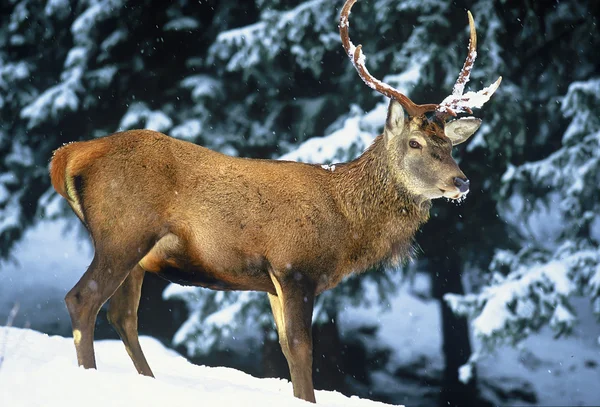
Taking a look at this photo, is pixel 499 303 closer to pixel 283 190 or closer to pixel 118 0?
pixel 283 190

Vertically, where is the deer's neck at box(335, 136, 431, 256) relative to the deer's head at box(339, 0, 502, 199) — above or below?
below

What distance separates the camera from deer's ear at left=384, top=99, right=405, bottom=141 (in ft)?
19.1

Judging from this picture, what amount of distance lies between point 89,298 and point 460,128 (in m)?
2.78

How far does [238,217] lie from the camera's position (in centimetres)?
543

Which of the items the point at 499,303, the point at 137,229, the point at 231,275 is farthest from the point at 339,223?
the point at 499,303

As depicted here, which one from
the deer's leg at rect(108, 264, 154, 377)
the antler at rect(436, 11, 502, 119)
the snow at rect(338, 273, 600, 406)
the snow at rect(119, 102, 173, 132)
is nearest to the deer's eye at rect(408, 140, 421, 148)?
the antler at rect(436, 11, 502, 119)

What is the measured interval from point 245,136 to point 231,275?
5.79m

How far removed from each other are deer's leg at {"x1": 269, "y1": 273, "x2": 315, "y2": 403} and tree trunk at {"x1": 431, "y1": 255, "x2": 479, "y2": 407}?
635 cm

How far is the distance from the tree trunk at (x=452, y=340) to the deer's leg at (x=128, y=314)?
6.46 meters

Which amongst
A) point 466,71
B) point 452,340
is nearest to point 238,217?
point 466,71

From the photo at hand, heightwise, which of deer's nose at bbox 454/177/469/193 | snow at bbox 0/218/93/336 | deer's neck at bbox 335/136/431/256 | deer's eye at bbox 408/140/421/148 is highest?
deer's eye at bbox 408/140/421/148

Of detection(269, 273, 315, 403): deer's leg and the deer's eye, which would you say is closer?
detection(269, 273, 315, 403): deer's leg

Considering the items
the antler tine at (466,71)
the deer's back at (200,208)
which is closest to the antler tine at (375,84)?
the antler tine at (466,71)

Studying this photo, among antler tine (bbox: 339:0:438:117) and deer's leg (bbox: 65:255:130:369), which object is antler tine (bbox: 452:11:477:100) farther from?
deer's leg (bbox: 65:255:130:369)
